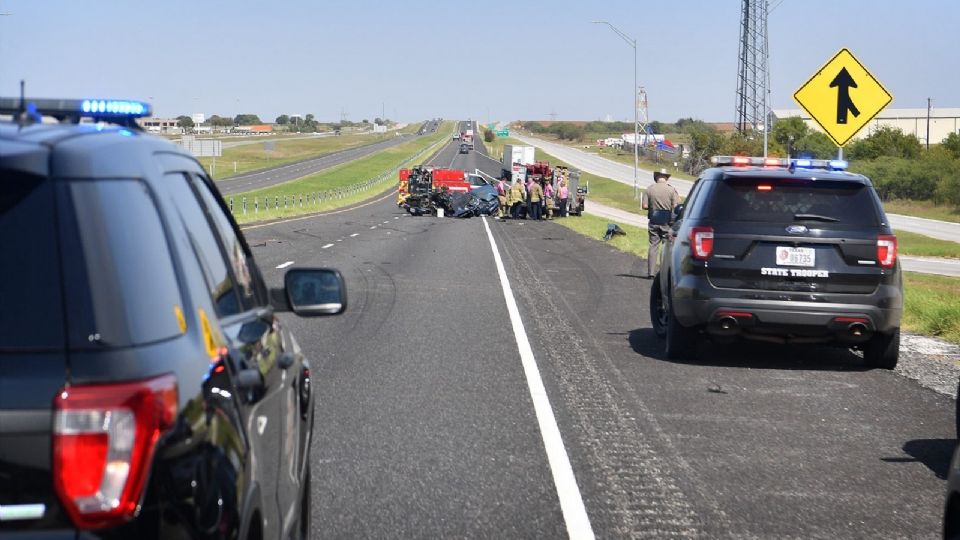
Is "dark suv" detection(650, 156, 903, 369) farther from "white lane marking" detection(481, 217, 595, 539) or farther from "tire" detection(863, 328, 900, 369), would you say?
"white lane marking" detection(481, 217, 595, 539)

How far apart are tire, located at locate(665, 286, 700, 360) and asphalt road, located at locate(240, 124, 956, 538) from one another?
115 mm

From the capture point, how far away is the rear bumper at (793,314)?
40.2 ft

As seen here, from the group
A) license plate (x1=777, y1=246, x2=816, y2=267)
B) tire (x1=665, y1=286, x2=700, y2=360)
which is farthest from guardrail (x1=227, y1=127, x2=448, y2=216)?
license plate (x1=777, y1=246, x2=816, y2=267)

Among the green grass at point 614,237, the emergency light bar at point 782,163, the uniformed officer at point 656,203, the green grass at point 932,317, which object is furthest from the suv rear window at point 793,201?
the green grass at point 614,237

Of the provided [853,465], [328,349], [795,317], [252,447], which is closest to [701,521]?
[853,465]

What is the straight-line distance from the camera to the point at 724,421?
32.1 feet

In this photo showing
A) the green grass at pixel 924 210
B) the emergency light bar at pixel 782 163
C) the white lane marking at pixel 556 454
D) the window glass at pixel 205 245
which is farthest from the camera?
the green grass at pixel 924 210

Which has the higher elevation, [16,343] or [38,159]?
[38,159]

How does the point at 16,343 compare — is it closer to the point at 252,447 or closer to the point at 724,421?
the point at 252,447

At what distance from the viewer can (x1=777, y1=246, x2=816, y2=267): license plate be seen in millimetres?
12422

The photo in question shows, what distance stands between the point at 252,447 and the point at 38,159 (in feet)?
3.20

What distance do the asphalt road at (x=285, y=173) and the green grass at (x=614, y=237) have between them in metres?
32.2

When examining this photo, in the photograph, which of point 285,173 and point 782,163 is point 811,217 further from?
point 285,173

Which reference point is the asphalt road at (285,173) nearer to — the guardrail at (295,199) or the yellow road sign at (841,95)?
the guardrail at (295,199)
